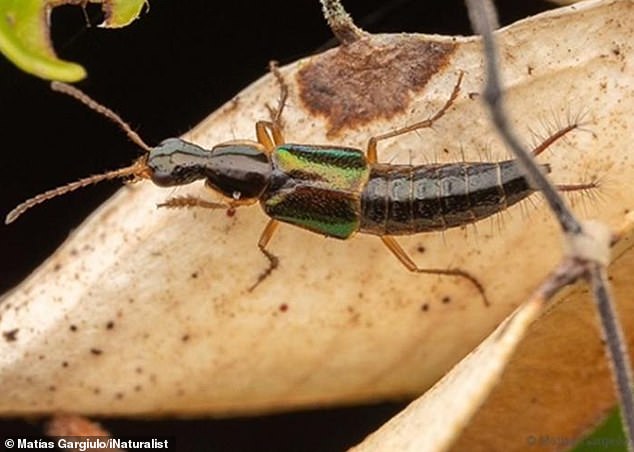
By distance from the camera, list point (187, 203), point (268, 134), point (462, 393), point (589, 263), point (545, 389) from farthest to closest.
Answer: point (268, 134)
point (187, 203)
point (545, 389)
point (462, 393)
point (589, 263)

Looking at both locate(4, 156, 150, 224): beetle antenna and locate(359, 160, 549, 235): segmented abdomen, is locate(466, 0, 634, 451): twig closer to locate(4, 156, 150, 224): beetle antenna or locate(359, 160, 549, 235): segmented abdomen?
locate(359, 160, 549, 235): segmented abdomen

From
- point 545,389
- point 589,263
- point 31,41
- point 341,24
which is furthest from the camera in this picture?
point 341,24

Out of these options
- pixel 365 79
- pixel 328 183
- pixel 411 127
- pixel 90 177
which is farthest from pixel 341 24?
pixel 90 177

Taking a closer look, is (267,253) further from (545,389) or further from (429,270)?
(545,389)

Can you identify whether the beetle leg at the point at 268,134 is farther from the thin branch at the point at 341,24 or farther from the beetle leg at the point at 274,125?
the thin branch at the point at 341,24

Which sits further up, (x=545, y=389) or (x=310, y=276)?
(x=310, y=276)

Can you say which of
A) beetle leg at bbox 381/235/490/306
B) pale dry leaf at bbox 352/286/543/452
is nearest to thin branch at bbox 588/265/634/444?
pale dry leaf at bbox 352/286/543/452

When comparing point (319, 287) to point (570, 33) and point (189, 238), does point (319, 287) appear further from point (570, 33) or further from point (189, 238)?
point (570, 33)
